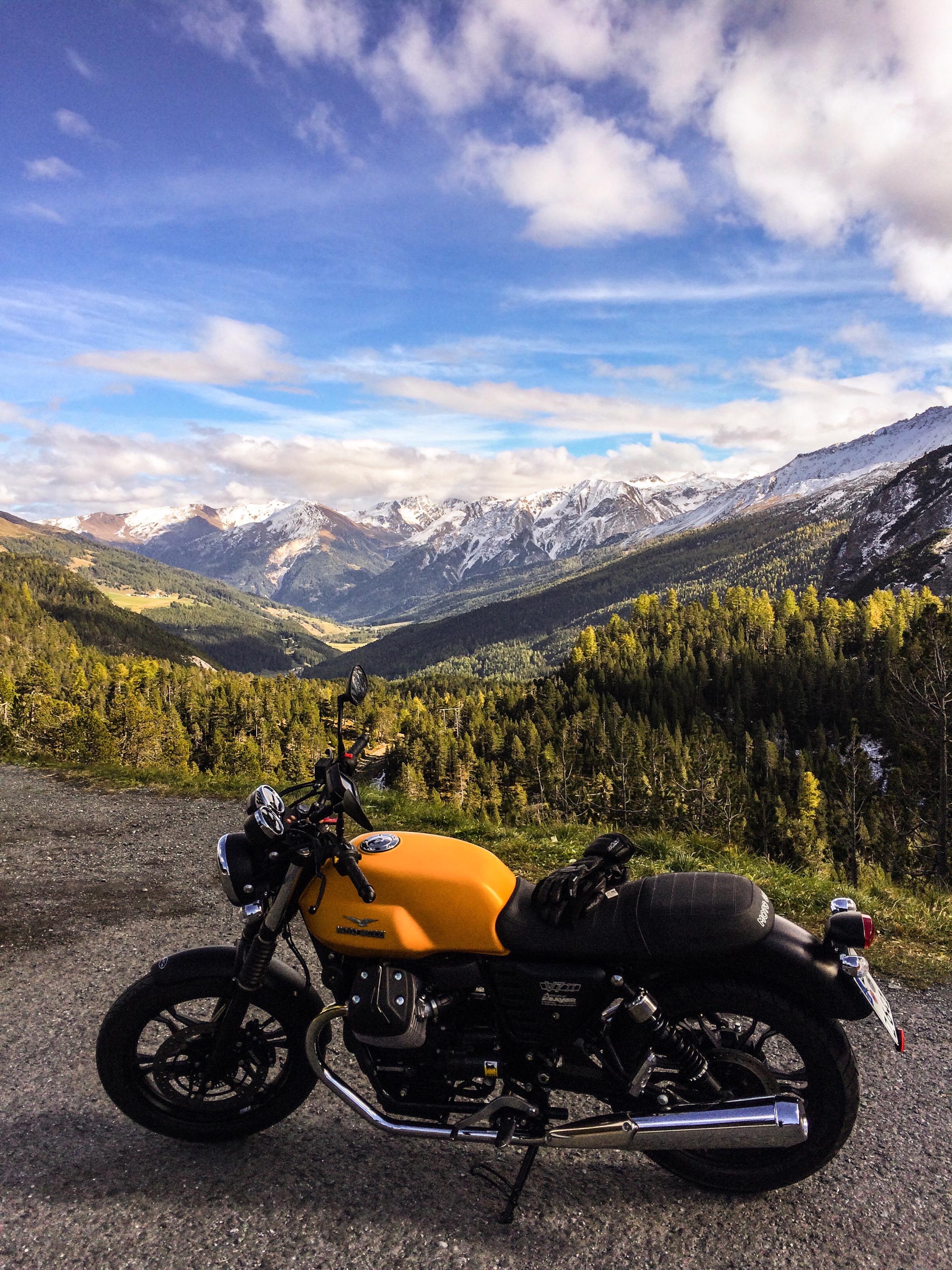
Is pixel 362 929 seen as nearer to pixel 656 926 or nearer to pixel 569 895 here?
pixel 569 895

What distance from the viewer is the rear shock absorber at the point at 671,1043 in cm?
422

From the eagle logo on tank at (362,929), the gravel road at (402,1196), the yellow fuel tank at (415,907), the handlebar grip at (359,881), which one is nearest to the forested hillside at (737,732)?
the gravel road at (402,1196)

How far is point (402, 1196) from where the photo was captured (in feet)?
14.1

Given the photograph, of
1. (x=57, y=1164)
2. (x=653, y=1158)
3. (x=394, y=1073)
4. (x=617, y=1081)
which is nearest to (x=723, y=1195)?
(x=653, y=1158)

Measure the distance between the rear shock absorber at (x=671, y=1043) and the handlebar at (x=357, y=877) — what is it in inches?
69.8

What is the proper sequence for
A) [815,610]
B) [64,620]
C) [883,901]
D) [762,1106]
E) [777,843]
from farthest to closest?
[64,620]
[815,610]
[777,843]
[883,901]
[762,1106]

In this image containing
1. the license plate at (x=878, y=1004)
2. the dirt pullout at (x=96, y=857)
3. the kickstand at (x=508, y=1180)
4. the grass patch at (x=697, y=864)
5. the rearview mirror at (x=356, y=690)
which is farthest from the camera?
the dirt pullout at (x=96, y=857)

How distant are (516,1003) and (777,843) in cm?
6615

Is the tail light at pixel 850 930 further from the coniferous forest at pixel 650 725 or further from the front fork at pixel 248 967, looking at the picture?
the front fork at pixel 248 967

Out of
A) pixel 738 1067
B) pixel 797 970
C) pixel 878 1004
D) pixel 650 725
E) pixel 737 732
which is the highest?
pixel 797 970

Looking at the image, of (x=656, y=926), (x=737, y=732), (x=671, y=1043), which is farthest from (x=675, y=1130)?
(x=737, y=732)

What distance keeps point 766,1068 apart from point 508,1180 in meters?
1.86

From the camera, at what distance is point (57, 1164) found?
450 cm

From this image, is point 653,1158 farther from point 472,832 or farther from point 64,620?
point 64,620
